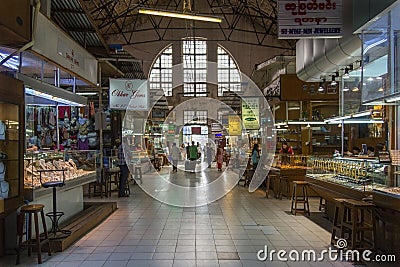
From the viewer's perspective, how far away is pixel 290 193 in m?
10.0

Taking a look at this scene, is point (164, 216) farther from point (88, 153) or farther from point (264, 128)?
point (264, 128)

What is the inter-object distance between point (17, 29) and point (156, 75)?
2403 centimetres

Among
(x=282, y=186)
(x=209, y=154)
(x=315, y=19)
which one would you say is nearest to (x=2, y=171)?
(x=315, y=19)

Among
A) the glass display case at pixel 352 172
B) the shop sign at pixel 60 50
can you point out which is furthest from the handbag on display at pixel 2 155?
the glass display case at pixel 352 172

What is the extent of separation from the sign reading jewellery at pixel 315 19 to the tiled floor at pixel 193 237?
292 cm

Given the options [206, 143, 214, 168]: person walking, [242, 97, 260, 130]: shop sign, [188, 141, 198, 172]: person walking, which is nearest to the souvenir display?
[242, 97, 260, 130]: shop sign

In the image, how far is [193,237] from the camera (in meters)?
5.78

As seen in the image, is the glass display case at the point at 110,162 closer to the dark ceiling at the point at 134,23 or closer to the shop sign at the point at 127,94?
the shop sign at the point at 127,94

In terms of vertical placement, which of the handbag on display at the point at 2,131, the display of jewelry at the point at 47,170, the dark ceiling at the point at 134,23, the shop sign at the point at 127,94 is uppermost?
the dark ceiling at the point at 134,23

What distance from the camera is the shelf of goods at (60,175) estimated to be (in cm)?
521

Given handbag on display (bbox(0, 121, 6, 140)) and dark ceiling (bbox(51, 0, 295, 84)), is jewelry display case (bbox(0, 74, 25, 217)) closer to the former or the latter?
handbag on display (bbox(0, 121, 6, 140))

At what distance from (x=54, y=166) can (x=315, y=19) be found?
14.8 feet

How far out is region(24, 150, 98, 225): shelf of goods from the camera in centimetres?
521

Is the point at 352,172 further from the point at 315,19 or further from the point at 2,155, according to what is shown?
the point at 2,155
